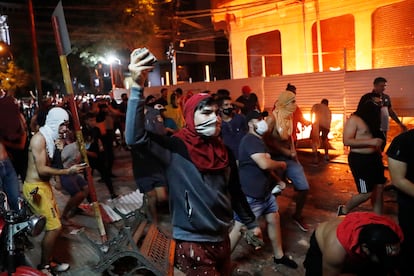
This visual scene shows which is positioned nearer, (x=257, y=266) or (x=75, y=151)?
(x=257, y=266)

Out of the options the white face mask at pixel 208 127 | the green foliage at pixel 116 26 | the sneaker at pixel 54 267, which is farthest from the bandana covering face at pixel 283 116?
the green foliage at pixel 116 26

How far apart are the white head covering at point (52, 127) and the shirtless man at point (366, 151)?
340cm

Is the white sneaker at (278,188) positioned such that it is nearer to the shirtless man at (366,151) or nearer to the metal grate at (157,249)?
the shirtless man at (366,151)

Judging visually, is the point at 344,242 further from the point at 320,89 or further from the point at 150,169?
the point at 320,89

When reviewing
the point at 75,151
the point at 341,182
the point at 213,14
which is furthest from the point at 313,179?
the point at 213,14

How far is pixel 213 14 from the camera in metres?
18.5

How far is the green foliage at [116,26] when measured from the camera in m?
20.0

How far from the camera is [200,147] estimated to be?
2.60 metres

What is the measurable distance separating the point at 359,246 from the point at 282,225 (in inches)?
131

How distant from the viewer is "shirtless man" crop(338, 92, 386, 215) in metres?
4.97

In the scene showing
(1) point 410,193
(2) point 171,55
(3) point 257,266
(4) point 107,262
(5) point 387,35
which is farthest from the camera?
(2) point 171,55

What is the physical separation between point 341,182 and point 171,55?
17463 millimetres

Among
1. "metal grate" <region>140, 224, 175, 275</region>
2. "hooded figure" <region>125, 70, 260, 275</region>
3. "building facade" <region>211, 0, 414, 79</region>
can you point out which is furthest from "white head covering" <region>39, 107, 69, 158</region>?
"building facade" <region>211, 0, 414, 79</region>

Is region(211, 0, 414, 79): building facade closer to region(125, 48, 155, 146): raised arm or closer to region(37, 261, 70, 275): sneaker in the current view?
region(37, 261, 70, 275): sneaker
